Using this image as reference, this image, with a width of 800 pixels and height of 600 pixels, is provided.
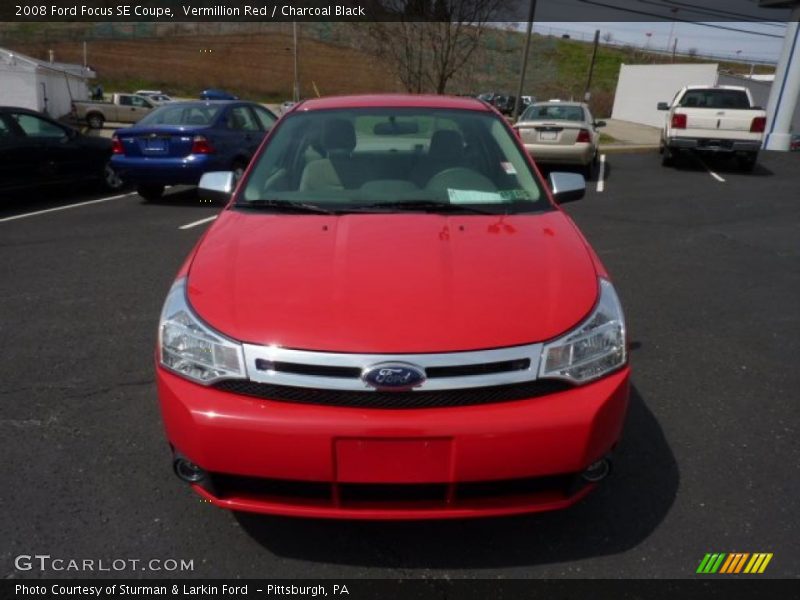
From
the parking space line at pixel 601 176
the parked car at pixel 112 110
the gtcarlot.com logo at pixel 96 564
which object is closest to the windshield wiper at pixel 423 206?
the gtcarlot.com logo at pixel 96 564

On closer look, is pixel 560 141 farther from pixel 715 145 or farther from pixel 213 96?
pixel 213 96

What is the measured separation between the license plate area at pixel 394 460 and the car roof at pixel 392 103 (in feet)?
7.67

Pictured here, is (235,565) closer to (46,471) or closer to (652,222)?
(46,471)

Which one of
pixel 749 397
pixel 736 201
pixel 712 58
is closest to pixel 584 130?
pixel 736 201

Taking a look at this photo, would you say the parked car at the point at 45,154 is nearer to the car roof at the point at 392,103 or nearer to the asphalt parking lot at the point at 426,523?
the asphalt parking lot at the point at 426,523

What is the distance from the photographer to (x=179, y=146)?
8391 mm

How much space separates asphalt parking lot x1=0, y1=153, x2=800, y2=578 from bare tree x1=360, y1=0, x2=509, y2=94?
1383 cm

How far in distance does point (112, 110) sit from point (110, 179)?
68.5ft

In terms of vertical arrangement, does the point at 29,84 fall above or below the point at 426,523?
below

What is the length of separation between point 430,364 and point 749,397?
234 cm

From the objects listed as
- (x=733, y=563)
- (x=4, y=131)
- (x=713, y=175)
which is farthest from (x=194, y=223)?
(x=713, y=175)

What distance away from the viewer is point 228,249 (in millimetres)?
2457

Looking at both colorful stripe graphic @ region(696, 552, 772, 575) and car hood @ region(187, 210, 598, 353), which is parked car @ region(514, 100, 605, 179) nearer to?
car hood @ region(187, 210, 598, 353)

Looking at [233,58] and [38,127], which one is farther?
[233,58]
